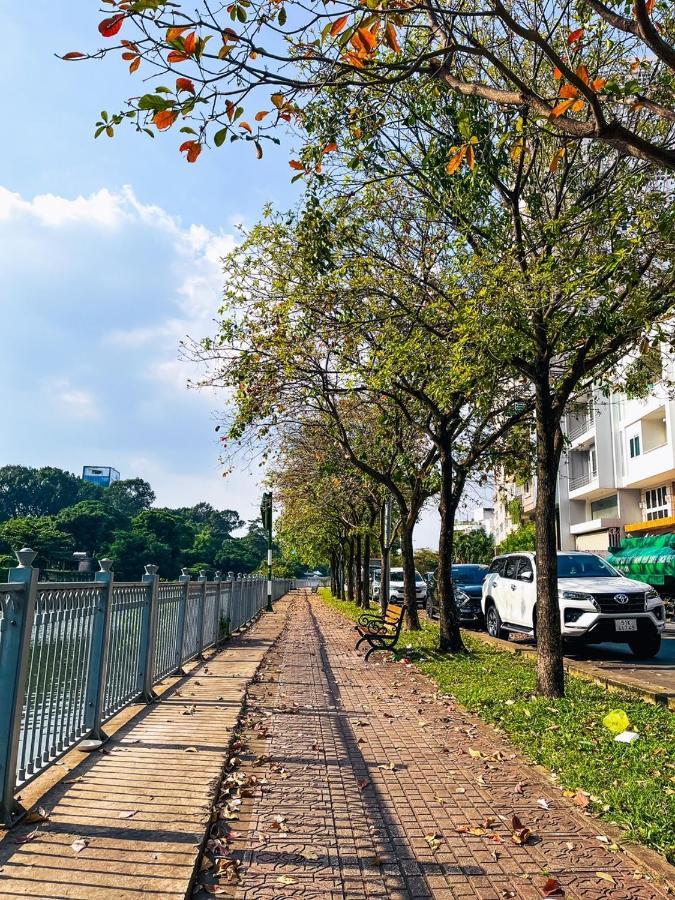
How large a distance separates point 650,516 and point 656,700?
32.4 m

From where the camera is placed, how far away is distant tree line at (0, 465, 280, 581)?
81.7m

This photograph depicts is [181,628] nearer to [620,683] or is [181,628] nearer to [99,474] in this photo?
[620,683]

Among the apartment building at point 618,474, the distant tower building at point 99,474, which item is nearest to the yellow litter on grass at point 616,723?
the apartment building at point 618,474

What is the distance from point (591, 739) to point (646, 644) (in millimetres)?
6291

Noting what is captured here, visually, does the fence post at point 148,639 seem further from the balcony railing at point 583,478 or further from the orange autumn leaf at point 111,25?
the balcony railing at point 583,478

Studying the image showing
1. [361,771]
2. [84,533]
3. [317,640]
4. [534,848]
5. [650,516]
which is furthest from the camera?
[84,533]

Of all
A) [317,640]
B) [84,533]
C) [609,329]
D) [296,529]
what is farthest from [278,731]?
[84,533]

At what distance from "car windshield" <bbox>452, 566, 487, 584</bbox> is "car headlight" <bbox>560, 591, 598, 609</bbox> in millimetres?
11046

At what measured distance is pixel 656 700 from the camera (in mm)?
8344

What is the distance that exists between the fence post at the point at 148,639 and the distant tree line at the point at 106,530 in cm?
5352

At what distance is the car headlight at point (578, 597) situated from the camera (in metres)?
11.9

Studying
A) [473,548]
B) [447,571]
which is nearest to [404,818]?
[447,571]

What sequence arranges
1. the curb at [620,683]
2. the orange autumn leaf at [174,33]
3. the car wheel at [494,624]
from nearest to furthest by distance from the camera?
1. the orange autumn leaf at [174,33]
2. the curb at [620,683]
3. the car wheel at [494,624]

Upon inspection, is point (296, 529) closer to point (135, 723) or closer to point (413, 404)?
point (413, 404)
